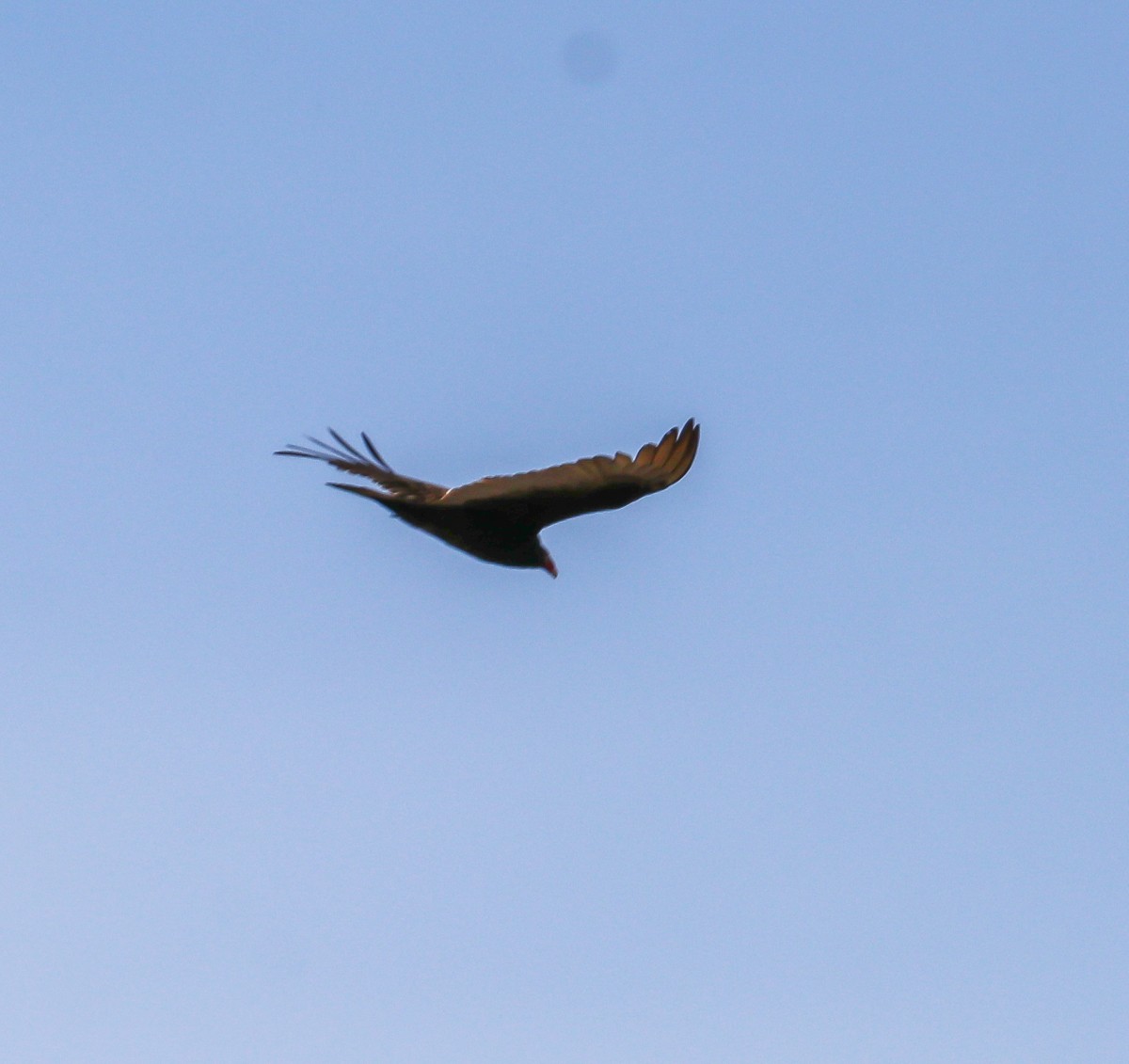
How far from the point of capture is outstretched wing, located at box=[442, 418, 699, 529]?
16516mm

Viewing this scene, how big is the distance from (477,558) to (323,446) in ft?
4.73

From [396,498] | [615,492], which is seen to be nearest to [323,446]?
[396,498]

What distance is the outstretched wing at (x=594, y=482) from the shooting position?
54.2ft

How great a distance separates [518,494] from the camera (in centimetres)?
1675

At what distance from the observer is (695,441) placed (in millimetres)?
16781

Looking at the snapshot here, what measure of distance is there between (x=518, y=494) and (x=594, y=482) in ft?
1.88

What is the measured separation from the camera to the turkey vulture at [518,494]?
1655cm

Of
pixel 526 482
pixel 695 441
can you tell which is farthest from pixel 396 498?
pixel 695 441

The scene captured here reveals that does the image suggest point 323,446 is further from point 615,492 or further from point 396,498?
point 615,492

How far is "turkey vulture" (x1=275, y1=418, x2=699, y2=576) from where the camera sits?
1655 cm

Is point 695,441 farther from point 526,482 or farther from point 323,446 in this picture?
point 323,446

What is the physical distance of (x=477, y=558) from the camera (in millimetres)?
17562

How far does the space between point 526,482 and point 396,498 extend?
99cm

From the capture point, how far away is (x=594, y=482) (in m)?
16.6
